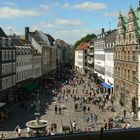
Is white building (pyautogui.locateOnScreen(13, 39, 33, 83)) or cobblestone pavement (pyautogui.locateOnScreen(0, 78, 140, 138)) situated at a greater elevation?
white building (pyautogui.locateOnScreen(13, 39, 33, 83))

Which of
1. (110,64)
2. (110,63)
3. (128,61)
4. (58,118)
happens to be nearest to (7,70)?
(58,118)

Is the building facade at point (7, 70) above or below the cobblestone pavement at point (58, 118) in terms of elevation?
above

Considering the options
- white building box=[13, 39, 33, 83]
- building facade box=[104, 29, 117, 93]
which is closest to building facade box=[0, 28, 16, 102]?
white building box=[13, 39, 33, 83]

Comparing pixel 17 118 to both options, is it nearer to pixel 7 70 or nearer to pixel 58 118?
pixel 58 118

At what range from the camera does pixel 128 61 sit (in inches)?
2047

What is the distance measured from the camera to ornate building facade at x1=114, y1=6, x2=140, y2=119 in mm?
47906

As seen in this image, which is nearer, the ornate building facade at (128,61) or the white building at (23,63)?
the ornate building facade at (128,61)

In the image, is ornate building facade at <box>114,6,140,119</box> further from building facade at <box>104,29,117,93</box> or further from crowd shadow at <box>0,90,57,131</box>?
crowd shadow at <box>0,90,57,131</box>

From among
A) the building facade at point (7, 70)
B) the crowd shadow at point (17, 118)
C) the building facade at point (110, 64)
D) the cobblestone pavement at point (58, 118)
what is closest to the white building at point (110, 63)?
the building facade at point (110, 64)

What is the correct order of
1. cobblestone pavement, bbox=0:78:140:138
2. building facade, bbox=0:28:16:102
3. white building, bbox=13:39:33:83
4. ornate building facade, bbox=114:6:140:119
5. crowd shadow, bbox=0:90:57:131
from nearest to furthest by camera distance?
cobblestone pavement, bbox=0:78:140:138 < crowd shadow, bbox=0:90:57:131 < ornate building facade, bbox=114:6:140:119 < building facade, bbox=0:28:16:102 < white building, bbox=13:39:33:83

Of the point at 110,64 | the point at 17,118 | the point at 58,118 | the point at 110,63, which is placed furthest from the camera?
the point at 110,63

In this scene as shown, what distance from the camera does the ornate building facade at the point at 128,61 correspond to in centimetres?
4791

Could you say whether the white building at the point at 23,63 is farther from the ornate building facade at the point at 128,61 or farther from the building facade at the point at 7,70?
the ornate building facade at the point at 128,61

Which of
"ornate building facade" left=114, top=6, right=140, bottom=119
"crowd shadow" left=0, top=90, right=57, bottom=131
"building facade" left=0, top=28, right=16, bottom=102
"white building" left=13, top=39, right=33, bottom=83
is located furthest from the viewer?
"white building" left=13, top=39, right=33, bottom=83
